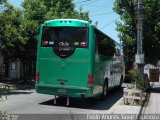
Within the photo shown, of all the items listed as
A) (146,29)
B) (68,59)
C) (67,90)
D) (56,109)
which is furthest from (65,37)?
(146,29)

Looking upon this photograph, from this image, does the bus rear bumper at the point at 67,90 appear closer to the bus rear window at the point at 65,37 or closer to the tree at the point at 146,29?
the bus rear window at the point at 65,37

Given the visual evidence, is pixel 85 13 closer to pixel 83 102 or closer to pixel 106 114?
pixel 83 102

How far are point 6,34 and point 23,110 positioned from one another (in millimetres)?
12988

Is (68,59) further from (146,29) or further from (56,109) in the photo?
(146,29)

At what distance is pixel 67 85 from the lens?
17.2m

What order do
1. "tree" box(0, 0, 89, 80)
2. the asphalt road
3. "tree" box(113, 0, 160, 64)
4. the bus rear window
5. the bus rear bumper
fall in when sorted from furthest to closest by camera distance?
"tree" box(113, 0, 160, 64) → "tree" box(0, 0, 89, 80) → the bus rear window → the bus rear bumper → the asphalt road

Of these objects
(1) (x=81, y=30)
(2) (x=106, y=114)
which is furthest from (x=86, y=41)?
(2) (x=106, y=114)

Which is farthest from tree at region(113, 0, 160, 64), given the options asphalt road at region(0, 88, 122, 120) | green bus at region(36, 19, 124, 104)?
green bus at region(36, 19, 124, 104)

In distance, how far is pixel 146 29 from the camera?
2961 centimetres

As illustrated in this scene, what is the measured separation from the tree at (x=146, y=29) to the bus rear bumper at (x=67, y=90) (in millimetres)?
12813

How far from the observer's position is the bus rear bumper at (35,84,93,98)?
16906 mm

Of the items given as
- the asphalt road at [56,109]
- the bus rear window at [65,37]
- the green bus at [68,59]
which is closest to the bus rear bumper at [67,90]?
the green bus at [68,59]

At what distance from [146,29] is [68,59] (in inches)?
535

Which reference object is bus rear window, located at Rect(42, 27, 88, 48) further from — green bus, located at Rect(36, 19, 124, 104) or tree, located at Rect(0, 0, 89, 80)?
tree, located at Rect(0, 0, 89, 80)
